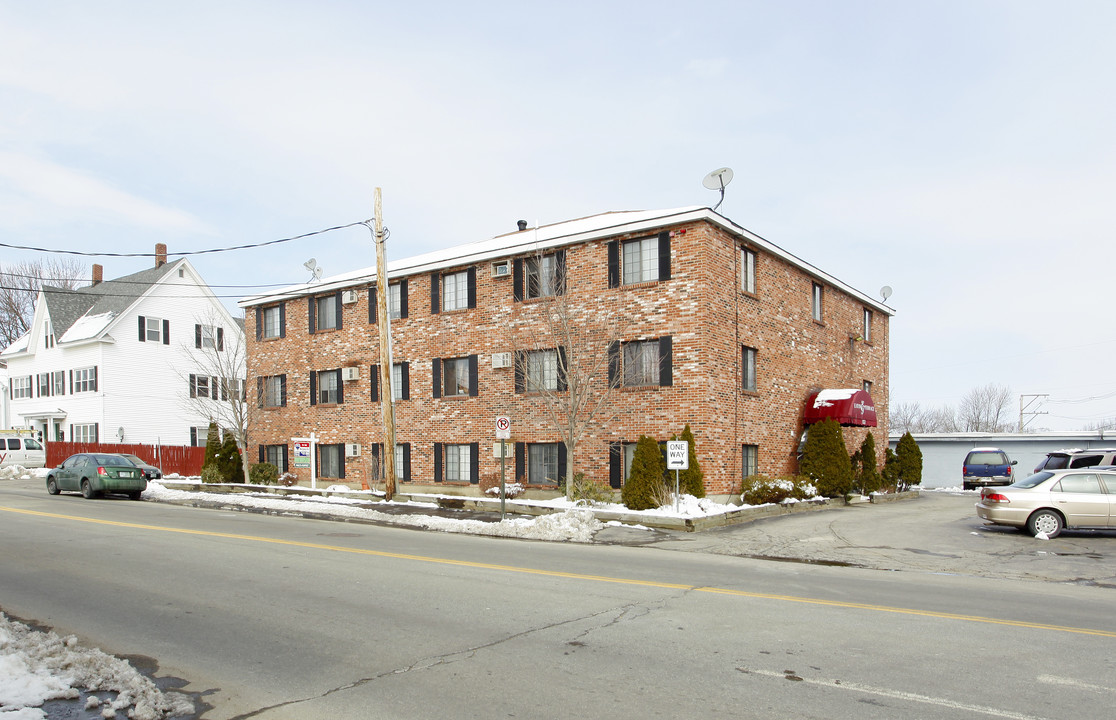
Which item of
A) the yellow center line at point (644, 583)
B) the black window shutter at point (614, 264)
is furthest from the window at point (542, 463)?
the yellow center line at point (644, 583)

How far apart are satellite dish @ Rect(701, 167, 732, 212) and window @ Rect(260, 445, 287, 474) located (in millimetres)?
20316

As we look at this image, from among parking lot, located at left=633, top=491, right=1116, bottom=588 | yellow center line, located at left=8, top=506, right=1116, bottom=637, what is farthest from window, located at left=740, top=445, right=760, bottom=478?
yellow center line, located at left=8, top=506, right=1116, bottom=637

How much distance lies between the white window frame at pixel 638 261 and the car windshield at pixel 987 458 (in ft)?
66.8

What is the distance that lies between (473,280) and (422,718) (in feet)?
71.6

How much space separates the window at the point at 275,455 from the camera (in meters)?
33.1

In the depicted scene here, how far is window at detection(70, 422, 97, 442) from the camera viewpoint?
45.3 metres

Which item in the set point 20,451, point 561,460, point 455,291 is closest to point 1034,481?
point 561,460

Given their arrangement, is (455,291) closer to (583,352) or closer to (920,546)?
(583,352)

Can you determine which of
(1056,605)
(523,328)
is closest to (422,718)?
(1056,605)

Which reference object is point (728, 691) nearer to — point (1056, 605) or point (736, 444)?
point (1056, 605)

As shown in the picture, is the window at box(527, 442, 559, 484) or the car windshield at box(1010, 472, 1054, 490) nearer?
the car windshield at box(1010, 472, 1054, 490)

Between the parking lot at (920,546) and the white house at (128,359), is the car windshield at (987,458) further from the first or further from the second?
the white house at (128,359)

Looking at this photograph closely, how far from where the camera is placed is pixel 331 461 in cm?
3094

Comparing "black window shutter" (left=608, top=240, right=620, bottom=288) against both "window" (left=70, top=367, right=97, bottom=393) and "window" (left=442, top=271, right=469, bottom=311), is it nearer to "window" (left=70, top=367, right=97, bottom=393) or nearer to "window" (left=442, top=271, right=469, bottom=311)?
"window" (left=442, top=271, right=469, bottom=311)
